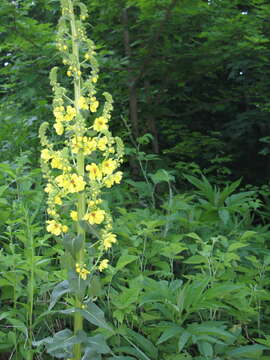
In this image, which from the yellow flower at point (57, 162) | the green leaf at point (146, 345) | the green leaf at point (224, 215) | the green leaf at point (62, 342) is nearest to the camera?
the green leaf at point (62, 342)

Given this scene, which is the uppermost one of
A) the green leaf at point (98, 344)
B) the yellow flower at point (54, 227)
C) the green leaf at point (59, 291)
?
Answer: the yellow flower at point (54, 227)

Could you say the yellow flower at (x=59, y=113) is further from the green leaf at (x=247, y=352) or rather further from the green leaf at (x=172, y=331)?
the green leaf at (x=247, y=352)

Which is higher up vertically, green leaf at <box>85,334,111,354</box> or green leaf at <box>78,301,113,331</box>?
green leaf at <box>78,301,113,331</box>

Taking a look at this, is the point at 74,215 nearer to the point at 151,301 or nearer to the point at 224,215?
the point at 151,301

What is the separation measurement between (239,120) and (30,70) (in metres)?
2.43

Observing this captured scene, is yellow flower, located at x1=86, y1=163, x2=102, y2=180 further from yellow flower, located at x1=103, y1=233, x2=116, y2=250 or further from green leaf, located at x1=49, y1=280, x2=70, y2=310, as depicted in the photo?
green leaf, located at x1=49, y1=280, x2=70, y2=310

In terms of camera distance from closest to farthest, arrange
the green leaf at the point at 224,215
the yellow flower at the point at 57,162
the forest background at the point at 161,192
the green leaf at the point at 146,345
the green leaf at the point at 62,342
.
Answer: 1. the green leaf at the point at 62,342
2. the yellow flower at the point at 57,162
3. the green leaf at the point at 146,345
4. the forest background at the point at 161,192
5. the green leaf at the point at 224,215

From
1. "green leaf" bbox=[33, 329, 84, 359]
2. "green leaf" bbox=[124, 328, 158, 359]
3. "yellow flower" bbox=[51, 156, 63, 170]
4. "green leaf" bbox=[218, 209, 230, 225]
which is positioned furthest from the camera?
"green leaf" bbox=[218, 209, 230, 225]

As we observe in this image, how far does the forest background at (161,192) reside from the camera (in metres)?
2.15

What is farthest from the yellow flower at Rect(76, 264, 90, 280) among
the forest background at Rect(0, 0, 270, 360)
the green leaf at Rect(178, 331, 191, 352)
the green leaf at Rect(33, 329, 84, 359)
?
the green leaf at Rect(178, 331, 191, 352)

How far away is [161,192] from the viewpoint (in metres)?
4.83

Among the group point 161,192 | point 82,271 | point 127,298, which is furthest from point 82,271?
point 161,192

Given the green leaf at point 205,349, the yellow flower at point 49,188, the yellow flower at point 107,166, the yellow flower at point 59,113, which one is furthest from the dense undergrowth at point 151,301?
the yellow flower at point 59,113

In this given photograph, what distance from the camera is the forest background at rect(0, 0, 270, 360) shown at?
2.15m
